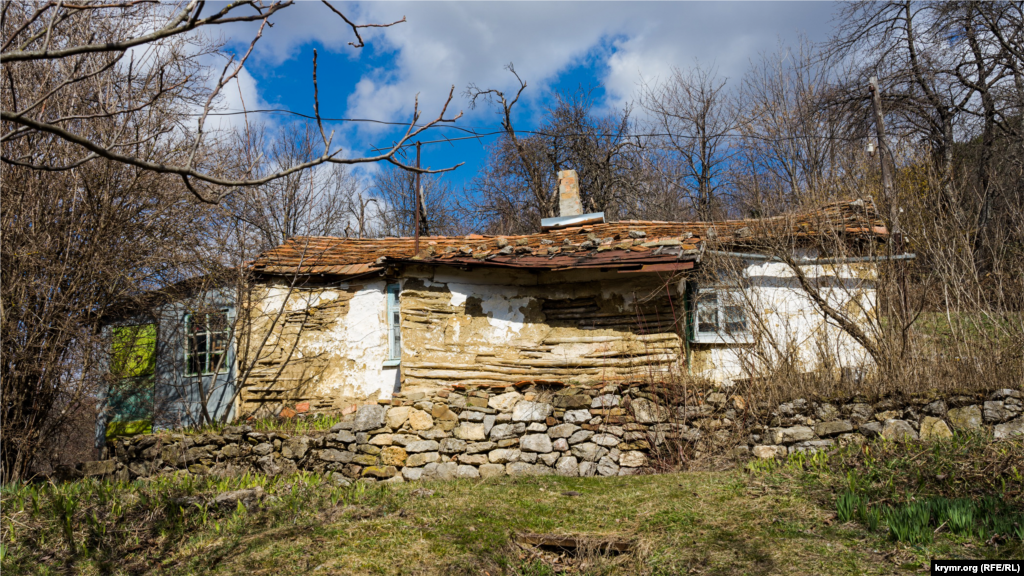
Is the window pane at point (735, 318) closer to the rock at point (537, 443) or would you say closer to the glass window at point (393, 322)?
the rock at point (537, 443)

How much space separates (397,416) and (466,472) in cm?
114

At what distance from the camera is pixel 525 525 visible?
5270mm

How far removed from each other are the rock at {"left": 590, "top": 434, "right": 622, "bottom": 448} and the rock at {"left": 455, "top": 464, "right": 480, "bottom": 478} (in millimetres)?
Result: 1542

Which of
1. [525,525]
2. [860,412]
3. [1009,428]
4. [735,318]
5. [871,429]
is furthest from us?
[735,318]

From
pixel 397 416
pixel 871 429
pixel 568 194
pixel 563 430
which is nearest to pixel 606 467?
pixel 563 430

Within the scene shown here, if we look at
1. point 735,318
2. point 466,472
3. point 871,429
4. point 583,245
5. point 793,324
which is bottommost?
point 466,472

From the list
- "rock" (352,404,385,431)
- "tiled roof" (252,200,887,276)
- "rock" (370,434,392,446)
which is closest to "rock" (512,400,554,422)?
"rock" (370,434,392,446)

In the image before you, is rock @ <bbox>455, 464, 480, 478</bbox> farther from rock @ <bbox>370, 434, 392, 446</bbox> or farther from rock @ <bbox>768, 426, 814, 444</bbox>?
rock @ <bbox>768, 426, 814, 444</bbox>

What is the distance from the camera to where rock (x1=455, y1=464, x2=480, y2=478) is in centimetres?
753

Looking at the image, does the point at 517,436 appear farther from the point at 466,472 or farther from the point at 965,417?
the point at 965,417

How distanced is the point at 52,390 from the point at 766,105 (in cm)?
1614

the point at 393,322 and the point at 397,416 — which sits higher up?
the point at 393,322

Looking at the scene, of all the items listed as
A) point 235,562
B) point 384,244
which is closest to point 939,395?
point 235,562

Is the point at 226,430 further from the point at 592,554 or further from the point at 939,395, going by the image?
the point at 939,395
